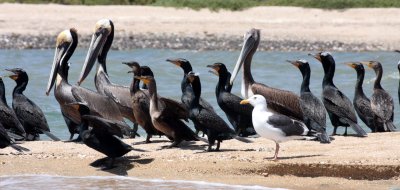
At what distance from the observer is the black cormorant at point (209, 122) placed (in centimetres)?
1190

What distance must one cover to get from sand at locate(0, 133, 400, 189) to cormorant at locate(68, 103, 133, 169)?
0.22m

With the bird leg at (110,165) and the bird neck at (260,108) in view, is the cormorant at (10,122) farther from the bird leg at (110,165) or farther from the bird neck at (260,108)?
the bird neck at (260,108)

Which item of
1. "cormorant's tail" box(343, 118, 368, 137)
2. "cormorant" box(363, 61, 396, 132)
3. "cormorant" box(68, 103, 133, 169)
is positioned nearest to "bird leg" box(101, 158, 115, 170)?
"cormorant" box(68, 103, 133, 169)

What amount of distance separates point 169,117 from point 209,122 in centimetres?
51

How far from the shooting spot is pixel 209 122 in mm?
11953

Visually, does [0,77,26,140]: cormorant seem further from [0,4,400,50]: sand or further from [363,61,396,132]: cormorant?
[0,4,400,50]: sand

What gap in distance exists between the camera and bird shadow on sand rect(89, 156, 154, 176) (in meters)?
11.5

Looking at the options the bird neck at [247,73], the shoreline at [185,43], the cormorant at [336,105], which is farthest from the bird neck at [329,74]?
the shoreline at [185,43]

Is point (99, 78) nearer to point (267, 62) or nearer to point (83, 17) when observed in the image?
point (267, 62)

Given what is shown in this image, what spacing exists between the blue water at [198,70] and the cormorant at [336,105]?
582 cm

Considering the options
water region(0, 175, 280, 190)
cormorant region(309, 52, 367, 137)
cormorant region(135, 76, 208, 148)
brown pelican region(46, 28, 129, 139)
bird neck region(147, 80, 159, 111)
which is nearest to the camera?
water region(0, 175, 280, 190)

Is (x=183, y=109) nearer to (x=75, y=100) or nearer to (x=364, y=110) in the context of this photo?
(x=75, y=100)

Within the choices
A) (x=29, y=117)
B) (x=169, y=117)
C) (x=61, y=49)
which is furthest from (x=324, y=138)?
(x=61, y=49)

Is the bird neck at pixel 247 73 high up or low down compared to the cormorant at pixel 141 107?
up
